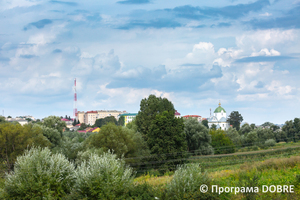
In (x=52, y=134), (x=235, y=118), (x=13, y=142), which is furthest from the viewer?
(x=235, y=118)

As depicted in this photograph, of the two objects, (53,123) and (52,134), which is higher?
(53,123)

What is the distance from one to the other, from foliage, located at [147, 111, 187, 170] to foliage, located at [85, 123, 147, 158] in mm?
3292

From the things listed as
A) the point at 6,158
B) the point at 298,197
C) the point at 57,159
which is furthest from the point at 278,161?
the point at 6,158

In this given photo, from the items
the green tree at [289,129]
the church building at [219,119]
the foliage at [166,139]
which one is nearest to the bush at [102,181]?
the foliage at [166,139]

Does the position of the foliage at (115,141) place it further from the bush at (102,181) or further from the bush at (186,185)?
the bush at (186,185)

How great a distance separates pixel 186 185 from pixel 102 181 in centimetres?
429

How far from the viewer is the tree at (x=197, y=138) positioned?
62000 mm

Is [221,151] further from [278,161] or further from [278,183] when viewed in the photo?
[278,183]

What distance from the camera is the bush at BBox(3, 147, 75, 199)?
15641 mm

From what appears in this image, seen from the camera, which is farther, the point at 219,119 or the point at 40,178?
the point at 219,119

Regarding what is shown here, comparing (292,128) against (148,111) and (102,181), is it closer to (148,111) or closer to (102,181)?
(148,111)

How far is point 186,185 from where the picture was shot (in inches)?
523

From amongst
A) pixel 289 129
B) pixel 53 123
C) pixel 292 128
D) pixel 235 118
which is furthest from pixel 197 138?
pixel 235 118

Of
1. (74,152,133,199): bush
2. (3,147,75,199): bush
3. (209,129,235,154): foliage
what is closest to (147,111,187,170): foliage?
(209,129,235,154): foliage
